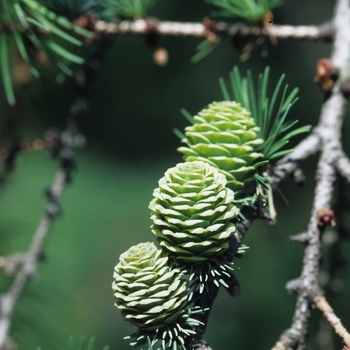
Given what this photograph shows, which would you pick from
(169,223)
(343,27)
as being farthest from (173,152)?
(169,223)

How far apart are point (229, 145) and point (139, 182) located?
1578 millimetres

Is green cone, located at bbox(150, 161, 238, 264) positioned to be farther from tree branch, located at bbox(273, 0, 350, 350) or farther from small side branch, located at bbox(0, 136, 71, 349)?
small side branch, located at bbox(0, 136, 71, 349)

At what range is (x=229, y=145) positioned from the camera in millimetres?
511

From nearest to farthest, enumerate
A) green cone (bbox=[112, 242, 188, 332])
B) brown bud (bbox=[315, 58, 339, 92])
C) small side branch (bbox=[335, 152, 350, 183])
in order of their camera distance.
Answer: green cone (bbox=[112, 242, 188, 332])
small side branch (bbox=[335, 152, 350, 183])
brown bud (bbox=[315, 58, 339, 92])

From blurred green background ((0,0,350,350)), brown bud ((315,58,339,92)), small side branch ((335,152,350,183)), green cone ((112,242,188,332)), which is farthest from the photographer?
blurred green background ((0,0,350,350))

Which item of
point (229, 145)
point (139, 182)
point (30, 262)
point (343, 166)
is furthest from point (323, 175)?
point (139, 182)

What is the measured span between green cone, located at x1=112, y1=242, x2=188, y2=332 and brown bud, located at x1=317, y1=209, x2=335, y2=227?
0.56 ft

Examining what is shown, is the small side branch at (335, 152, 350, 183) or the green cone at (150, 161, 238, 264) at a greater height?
the small side branch at (335, 152, 350, 183)

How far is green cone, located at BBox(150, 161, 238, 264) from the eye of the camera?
0.45 m

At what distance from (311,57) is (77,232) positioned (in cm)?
109

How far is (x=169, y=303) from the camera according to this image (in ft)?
1.45

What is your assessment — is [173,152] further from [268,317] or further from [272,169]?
[272,169]


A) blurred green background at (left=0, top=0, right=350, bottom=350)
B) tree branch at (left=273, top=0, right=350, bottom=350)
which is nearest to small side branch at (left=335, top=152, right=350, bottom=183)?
tree branch at (left=273, top=0, right=350, bottom=350)

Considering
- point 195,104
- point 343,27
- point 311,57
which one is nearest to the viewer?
point 343,27
